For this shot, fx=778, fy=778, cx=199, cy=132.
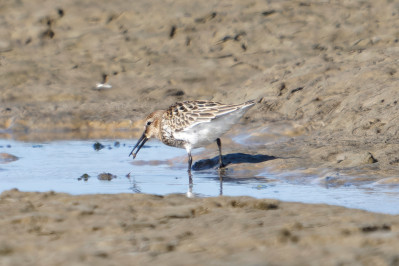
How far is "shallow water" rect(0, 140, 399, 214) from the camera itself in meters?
8.57

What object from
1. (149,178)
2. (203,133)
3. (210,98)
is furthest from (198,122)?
(210,98)

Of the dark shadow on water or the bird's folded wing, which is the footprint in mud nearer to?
the bird's folded wing

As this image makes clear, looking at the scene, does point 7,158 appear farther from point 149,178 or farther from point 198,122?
point 198,122

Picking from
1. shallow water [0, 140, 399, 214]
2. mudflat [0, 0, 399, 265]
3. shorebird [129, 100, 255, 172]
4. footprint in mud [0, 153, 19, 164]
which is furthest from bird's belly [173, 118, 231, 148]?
footprint in mud [0, 153, 19, 164]

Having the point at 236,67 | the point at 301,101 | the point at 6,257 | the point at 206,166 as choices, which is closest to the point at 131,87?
the point at 236,67

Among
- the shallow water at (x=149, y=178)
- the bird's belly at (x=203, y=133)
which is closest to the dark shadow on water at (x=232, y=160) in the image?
the shallow water at (x=149, y=178)

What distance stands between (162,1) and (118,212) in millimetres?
16511

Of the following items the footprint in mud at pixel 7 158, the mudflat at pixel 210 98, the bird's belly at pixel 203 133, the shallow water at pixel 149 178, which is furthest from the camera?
the footprint in mud at pixel 7 158

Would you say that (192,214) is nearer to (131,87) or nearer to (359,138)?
(359,138)

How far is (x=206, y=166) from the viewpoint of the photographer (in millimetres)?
11695

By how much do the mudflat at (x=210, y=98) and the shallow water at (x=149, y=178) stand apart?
59 cm

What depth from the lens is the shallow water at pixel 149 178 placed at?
28.1 feet

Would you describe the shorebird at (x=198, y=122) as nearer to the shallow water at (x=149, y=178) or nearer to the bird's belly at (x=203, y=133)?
the bird's belly at (x=203, y=133)

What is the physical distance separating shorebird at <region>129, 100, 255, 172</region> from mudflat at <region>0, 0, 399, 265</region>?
2.72ft
